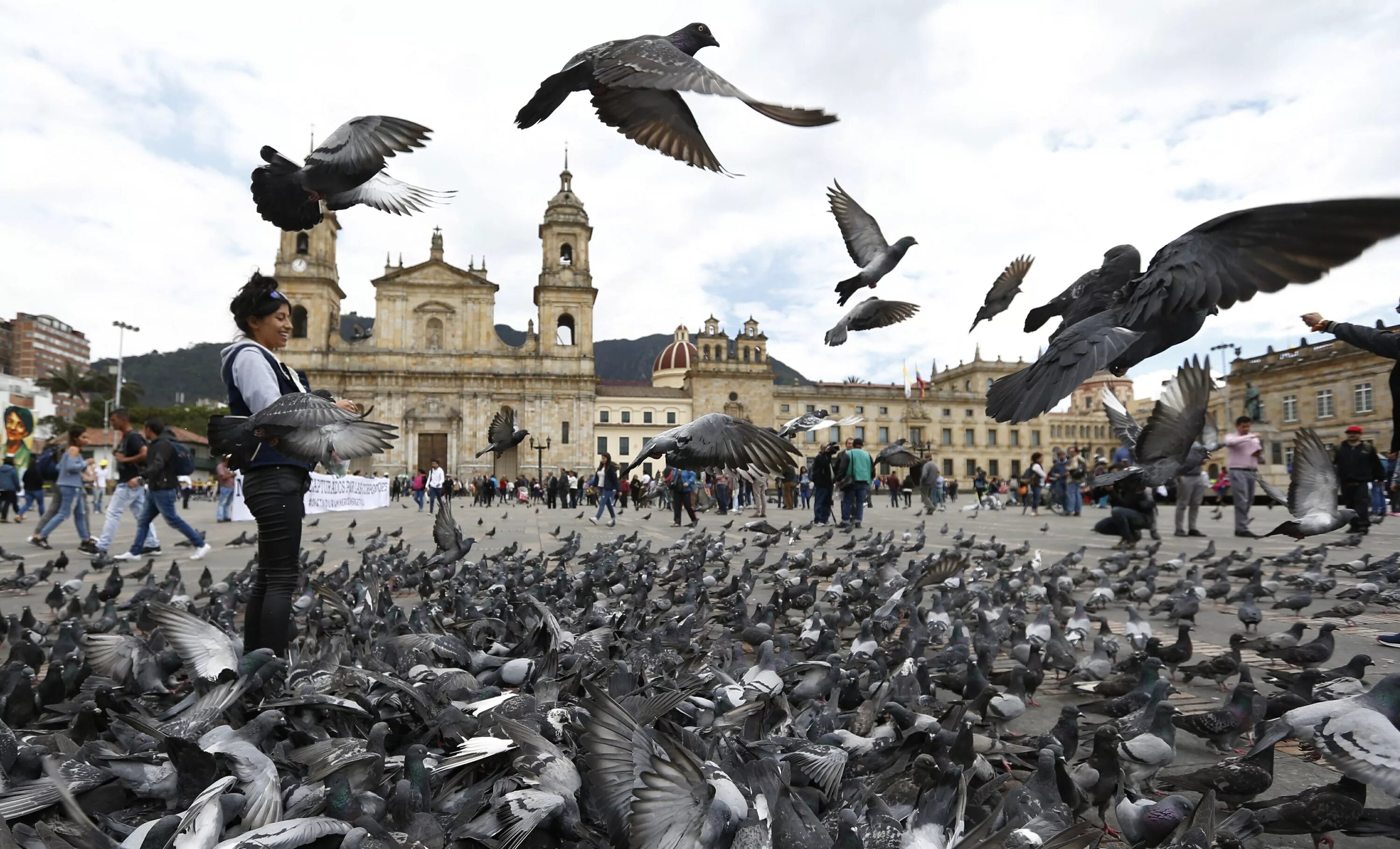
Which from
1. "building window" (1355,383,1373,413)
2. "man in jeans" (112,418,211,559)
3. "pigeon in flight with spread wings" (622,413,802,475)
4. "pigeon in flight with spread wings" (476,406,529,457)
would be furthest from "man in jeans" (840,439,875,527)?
"building window" (1355,383,1373,413)

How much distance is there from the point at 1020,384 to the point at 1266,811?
1.31 metres

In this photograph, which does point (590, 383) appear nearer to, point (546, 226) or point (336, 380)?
point (546, 226)

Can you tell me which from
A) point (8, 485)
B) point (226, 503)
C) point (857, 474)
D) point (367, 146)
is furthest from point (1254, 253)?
point (226, 503)

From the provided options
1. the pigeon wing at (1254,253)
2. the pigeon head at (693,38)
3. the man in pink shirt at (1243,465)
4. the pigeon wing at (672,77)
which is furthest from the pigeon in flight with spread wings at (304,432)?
the man in pink shirt at (1243,465)

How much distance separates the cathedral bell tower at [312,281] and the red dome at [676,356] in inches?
1295

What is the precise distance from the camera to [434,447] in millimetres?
51812

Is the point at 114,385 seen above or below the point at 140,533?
above

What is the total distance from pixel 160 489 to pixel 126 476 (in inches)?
61.0

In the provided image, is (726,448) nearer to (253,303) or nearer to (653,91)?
(653,91)

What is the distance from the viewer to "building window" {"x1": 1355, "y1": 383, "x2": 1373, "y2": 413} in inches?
1463

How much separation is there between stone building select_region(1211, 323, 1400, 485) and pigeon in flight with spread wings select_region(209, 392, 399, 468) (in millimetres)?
40268

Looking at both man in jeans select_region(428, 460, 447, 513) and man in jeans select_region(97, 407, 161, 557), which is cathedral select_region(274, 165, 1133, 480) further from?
man in jeans select_region(97, 407, 161, 557)

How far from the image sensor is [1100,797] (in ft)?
6.56

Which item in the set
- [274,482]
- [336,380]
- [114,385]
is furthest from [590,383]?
[274,482]
